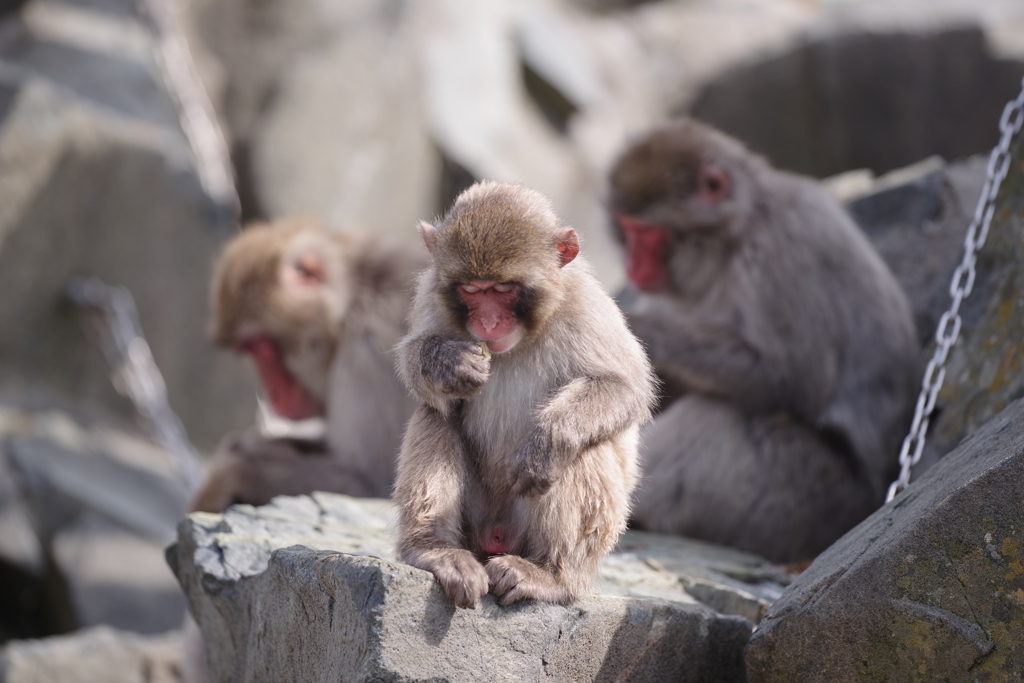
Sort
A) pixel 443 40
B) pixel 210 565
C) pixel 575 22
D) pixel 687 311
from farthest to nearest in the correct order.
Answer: pixel 575 22
pixel 443 40
pixel 687 311
pixel 210 565

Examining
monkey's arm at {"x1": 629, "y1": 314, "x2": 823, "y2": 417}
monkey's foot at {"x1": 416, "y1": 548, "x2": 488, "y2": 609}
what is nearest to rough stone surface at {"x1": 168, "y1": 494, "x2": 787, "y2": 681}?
monkey's foot at {"x1": 416, "y1": 548, "x2": 488, "y2": 609}

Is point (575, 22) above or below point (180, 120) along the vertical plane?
above

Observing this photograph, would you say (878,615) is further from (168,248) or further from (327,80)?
(327,80)

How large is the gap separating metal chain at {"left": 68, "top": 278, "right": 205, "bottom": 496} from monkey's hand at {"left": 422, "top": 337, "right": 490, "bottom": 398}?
14.2 feet

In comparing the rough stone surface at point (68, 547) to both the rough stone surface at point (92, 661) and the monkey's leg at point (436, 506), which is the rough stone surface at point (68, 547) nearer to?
the rough stone surface at point (92, 661)

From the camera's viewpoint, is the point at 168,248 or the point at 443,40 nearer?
the point at 168,248

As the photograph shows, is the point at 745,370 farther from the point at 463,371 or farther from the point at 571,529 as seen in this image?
the point at 463,371

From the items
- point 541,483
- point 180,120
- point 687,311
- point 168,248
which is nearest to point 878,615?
point 541,483

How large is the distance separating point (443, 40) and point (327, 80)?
167 cm

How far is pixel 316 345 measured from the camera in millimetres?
4328

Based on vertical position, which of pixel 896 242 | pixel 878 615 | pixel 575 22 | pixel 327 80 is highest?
pixel 575 22

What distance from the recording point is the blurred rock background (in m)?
A: 5.52

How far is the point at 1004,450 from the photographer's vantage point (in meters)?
2.16

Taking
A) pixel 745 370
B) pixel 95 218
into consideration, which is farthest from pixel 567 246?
pixel 95 218
